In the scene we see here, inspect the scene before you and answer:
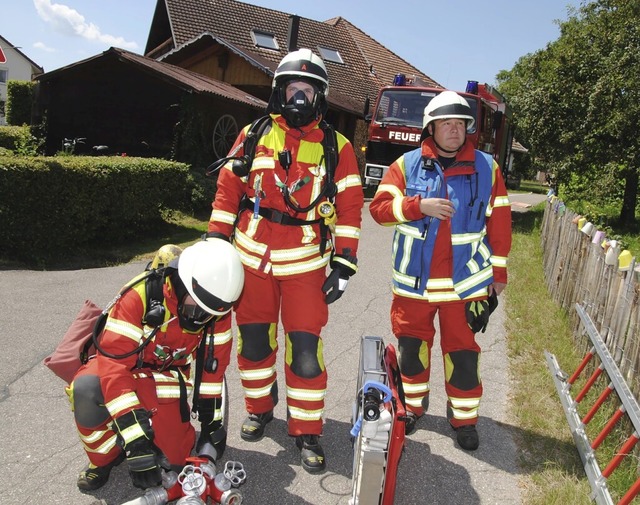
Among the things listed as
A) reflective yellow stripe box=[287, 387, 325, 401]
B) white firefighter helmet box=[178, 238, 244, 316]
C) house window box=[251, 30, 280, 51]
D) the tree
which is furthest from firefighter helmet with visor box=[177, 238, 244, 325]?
house window box=[251, 30, 280, 51]

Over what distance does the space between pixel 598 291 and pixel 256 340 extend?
3.05 meters

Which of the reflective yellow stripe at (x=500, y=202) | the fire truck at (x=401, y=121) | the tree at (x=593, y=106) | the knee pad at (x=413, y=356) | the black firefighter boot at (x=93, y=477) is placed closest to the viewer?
the black firefighter boot at (x=93, y=477)

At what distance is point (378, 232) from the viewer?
12.1 metres

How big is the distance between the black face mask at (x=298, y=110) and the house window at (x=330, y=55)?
22784 mm

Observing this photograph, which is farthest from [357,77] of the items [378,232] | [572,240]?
[572,240]

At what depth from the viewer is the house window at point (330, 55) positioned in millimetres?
25328

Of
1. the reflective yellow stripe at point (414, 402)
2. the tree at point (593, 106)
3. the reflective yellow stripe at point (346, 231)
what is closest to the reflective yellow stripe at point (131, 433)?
the reflective yellow stripe at point (346, 231)

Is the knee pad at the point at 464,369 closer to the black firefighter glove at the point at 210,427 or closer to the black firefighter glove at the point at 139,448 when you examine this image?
the black firefighter glove at the point at 210,427

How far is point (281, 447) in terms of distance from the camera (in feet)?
12.0

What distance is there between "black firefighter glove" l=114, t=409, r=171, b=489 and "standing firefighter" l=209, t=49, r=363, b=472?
1.02m

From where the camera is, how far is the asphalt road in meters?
3.17

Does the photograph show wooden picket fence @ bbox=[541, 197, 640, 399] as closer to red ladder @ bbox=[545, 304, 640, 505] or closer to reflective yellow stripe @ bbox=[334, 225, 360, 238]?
red ladder @ bbox=[545, 304, 640, 505]

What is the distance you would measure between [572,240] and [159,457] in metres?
5.46

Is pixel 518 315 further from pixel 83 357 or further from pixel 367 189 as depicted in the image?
pixel 367 189
